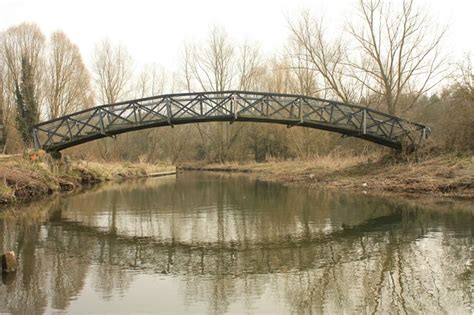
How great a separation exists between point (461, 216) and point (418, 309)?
8.49 metres

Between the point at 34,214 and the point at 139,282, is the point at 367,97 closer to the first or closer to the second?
the point at 34,214

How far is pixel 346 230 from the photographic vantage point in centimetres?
1250

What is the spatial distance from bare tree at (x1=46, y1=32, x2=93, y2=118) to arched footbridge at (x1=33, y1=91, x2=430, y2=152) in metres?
17.6

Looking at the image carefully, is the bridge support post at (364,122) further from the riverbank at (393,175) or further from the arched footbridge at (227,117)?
the riverbank at (393,175)

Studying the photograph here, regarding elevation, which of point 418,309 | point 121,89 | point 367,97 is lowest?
point 418,309

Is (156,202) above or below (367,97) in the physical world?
below

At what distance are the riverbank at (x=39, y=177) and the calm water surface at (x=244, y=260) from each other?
343 cm

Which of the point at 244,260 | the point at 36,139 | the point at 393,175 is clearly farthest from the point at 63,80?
the point at 244,260

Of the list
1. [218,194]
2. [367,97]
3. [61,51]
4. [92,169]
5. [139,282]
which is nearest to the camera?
[139,282]

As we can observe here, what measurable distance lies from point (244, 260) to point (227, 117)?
16.9 meters

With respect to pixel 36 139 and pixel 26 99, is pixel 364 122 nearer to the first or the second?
pixel 36 139

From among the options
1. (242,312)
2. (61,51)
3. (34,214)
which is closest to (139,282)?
(242,312)

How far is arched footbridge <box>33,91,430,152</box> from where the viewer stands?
25453mm

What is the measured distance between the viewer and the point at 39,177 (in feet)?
73.9
